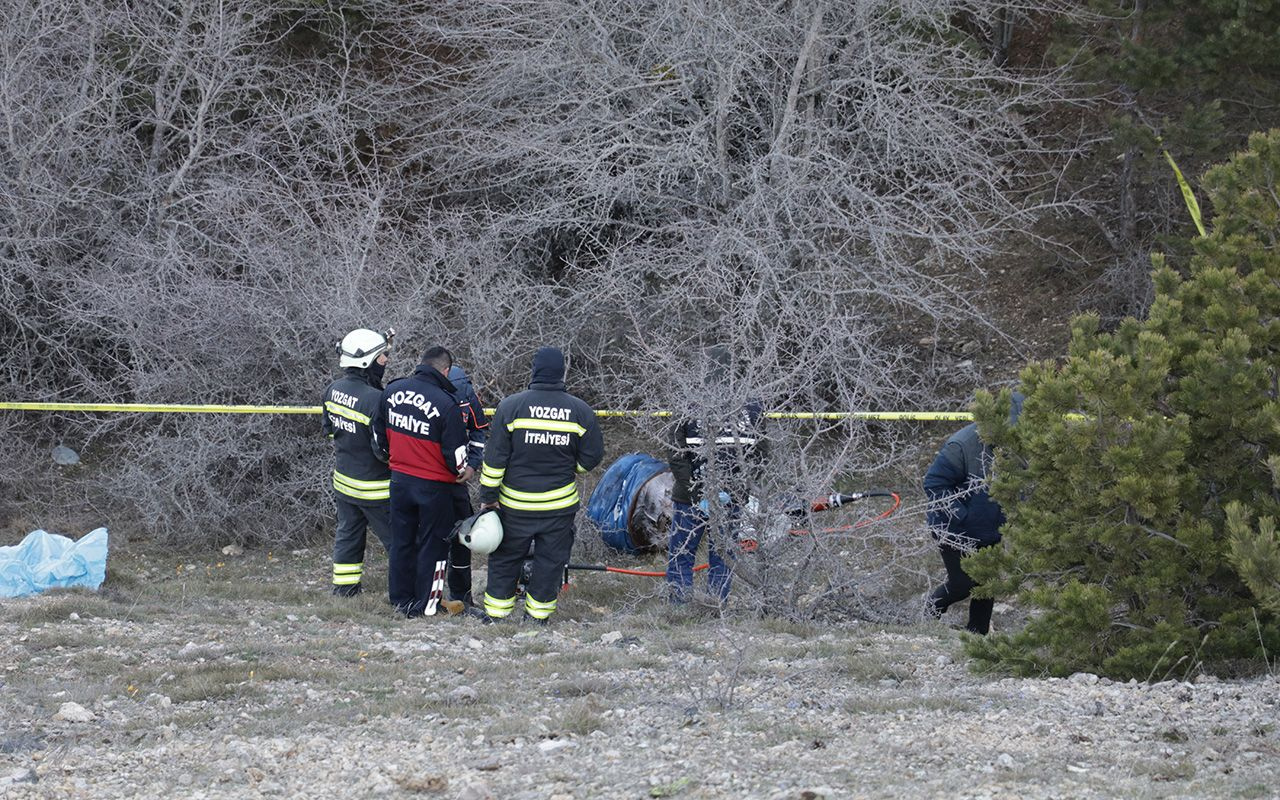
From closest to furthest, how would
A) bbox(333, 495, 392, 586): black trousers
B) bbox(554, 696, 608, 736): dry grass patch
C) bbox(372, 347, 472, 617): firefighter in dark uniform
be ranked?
bbox(554, 696, 608, 736): dry grass patch < bbox(372, 347, 472, 617): firefighter in dark uniform < bbox(333, 495, 392, 586): black trousers

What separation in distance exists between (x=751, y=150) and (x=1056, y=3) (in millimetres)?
3861

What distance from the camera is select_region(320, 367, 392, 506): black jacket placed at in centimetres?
870

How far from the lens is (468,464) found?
8.52m

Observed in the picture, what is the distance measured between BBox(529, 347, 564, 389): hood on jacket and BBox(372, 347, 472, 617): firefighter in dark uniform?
24.7 inches

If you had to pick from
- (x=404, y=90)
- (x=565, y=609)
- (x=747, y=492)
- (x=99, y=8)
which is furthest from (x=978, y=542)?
(x=99, y=8)

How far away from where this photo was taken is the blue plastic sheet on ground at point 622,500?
1030cm

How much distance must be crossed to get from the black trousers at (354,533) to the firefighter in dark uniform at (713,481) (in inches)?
70.3

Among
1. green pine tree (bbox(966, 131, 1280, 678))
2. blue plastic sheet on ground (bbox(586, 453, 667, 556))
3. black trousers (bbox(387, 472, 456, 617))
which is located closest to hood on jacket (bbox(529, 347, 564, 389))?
black trousers (bbox(387, 472, 456, 617))

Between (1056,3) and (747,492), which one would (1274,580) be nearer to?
(747,492)

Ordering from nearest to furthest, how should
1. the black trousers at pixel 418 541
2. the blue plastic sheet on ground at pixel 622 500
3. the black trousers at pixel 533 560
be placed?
the black trousers at pixel 533 560, the black trousers at pixel 418 541, the blue plastic sheet on ground at pixel 622 500

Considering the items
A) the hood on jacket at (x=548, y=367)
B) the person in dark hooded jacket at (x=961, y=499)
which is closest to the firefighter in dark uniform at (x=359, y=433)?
the hood on jacket at (x=548, y=367)

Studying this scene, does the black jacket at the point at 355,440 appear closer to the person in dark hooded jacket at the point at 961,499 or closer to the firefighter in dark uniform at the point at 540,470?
the firefighter in dark uniform at the point at 540,470

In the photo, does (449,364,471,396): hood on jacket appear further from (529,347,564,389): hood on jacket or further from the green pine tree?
the green pine tree

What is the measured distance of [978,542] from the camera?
8000mm
